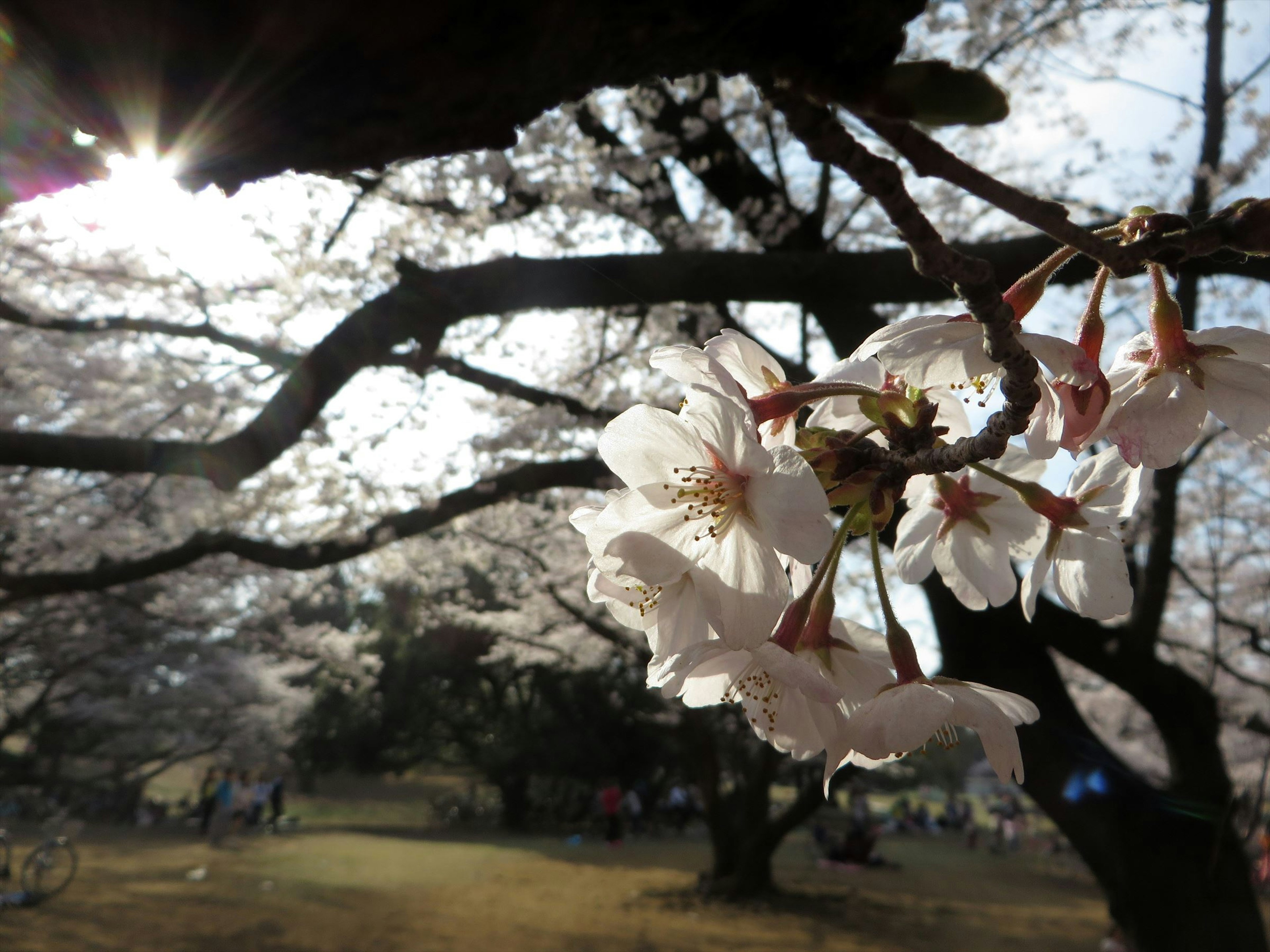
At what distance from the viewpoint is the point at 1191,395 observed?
0.58 meters

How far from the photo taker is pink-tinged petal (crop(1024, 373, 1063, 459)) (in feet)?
1.86

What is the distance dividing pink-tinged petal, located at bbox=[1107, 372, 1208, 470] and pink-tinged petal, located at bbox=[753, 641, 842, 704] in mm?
265

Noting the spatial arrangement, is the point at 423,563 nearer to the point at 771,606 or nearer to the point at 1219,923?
the point at 1219,923

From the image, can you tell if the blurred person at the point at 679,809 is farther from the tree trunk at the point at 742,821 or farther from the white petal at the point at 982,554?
the white petal at the point at 982,554

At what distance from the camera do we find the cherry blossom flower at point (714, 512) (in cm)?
54

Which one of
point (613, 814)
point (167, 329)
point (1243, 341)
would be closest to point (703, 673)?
point (1243, 341)

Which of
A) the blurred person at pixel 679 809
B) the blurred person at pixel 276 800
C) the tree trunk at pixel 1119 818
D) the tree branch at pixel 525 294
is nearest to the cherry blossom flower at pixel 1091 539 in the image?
the tree branch at pixel 525 294

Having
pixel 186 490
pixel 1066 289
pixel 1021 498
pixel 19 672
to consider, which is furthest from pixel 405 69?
pixel 19 672

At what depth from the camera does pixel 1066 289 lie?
11.3 feet

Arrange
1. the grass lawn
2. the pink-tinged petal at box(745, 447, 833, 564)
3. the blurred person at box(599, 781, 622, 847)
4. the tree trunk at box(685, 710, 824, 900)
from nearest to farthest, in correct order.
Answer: the pink-tinged petal at box(745, 447, 833, 564), the grass lawn, the tree trunk at box(685, 710, 824, 900), the blurred person at box(599, 781, 622, 847)

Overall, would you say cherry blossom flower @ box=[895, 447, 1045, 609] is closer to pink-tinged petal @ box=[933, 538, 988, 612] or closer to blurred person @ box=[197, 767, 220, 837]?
pink-tinged petal @ box=[933, 538, 988, 612]

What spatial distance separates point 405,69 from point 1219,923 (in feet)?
11.0

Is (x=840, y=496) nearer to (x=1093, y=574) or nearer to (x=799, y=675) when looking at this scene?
(x=799, y=675)

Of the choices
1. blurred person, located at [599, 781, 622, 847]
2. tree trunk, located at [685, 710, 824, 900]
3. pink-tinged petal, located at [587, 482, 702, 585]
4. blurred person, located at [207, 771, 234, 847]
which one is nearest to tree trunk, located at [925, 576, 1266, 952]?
pink-tinged petal, located at [587, 482, 702, 585]
